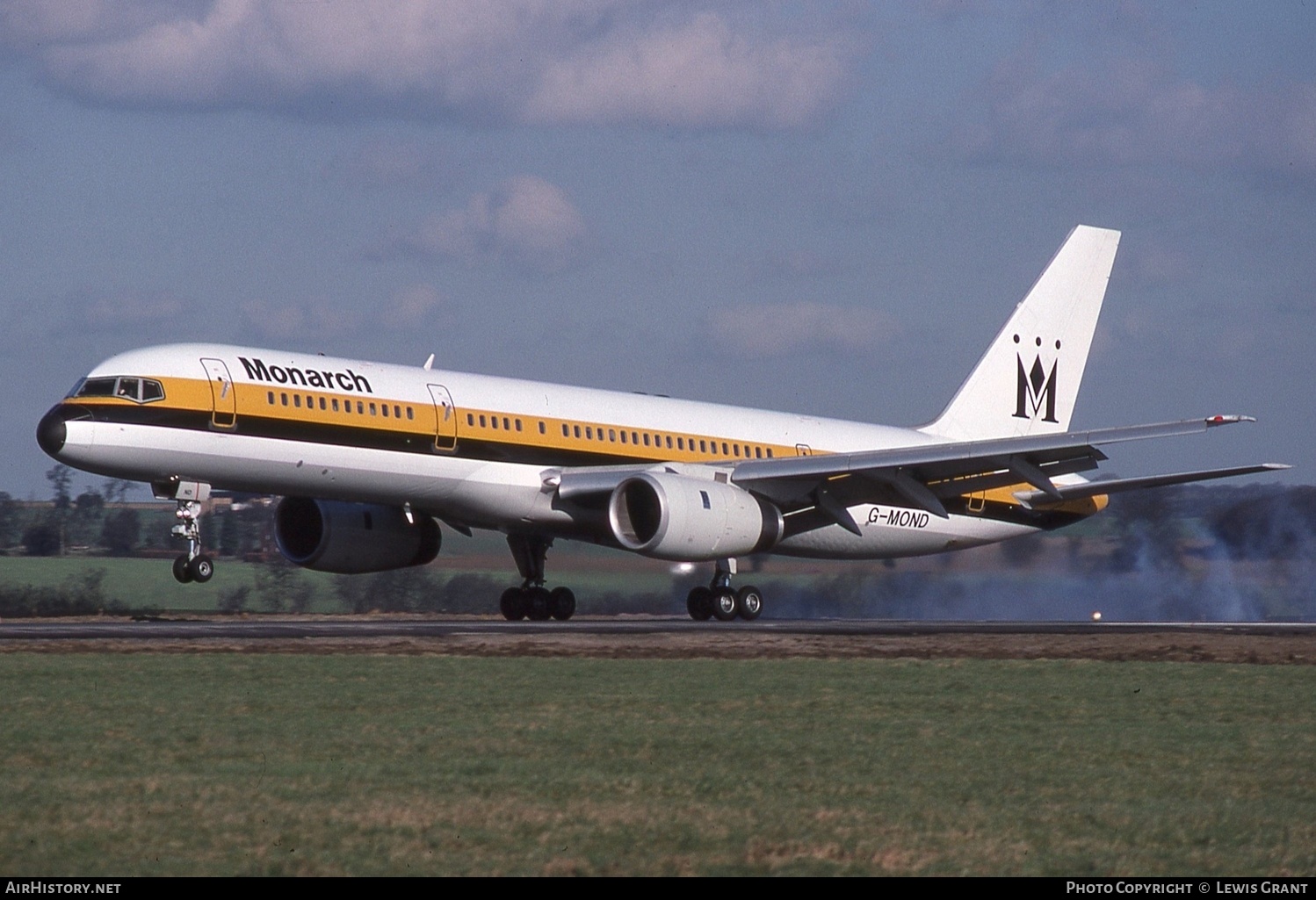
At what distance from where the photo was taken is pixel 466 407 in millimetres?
→ 30438

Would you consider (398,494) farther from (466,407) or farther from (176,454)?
(176,454)

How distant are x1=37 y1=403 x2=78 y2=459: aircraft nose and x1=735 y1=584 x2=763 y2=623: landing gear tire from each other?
479 inches

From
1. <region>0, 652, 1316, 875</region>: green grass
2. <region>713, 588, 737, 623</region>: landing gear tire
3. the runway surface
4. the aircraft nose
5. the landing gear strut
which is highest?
the aircraft nose

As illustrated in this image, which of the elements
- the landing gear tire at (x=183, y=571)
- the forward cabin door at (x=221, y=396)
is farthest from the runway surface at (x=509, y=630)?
the forward cabin door at (x=221, y=396)

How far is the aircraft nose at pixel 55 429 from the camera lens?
27.1 metres

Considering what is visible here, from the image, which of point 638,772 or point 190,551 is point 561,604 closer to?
point 190,551

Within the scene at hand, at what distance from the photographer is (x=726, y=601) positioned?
3266cm

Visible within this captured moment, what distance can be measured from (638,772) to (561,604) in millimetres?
22519

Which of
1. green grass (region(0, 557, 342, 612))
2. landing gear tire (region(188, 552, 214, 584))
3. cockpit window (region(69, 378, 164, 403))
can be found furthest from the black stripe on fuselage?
green grass (region(0, 557, 342, 612))

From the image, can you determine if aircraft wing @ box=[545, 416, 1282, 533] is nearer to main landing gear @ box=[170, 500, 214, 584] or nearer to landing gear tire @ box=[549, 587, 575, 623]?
landing gear tire @ box=[549, 587, 575, 623]

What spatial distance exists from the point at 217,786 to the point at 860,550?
86.1 ft

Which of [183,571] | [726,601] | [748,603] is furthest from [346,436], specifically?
[748,603]

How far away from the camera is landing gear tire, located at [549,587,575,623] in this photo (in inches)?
1347
